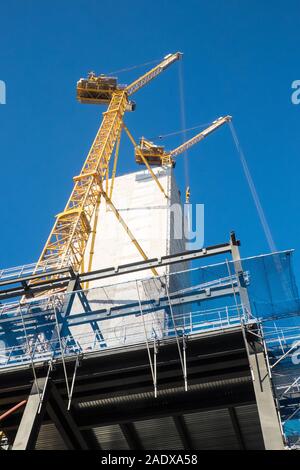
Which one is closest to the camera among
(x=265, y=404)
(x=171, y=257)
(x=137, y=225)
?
(x=265, y=404)

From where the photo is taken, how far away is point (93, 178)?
125 ft

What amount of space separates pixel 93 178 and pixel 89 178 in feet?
1.57

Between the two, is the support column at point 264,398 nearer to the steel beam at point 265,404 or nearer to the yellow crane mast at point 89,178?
the steel beam at point 265,404

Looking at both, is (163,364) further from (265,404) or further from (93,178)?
(93,178)

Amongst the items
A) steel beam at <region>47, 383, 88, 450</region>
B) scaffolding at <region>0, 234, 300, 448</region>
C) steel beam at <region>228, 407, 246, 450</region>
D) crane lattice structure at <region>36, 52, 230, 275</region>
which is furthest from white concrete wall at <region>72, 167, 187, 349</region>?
steel beam at <region>47, 383, 88, 450</region>

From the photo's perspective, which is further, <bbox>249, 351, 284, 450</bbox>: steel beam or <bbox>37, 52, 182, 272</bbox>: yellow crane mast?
<bbox>37, 52, 182, 272</bbox>: yellow crane mast

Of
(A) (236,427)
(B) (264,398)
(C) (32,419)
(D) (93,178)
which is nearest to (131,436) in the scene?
(A) (236,427)

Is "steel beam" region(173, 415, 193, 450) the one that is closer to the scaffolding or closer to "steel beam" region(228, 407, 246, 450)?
"steel beam" region(228, 407, 246, 450)

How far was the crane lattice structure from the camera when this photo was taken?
3388 cm

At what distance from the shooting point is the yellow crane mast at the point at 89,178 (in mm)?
33750

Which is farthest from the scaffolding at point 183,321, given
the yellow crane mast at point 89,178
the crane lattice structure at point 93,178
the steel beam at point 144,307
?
the crane lattice structure at point 93,178

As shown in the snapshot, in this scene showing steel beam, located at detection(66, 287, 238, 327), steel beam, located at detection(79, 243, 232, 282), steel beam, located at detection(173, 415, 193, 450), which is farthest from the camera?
steel beam, located at detection(79, 243, 232, 282)

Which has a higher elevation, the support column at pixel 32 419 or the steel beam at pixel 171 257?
the steel beam at pixel 171 257

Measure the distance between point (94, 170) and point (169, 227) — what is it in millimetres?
8144
